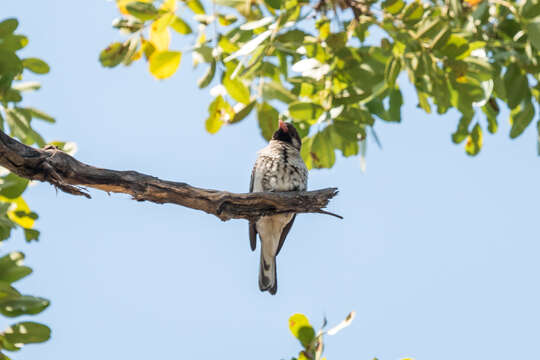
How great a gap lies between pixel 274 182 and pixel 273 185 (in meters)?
0.03

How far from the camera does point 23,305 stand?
2607mm

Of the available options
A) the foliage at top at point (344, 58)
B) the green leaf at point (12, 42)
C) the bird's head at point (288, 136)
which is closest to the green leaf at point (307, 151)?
the foliage at top at point (344, 58)

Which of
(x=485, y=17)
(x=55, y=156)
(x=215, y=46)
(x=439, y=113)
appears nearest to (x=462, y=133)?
(x=439, y=113)

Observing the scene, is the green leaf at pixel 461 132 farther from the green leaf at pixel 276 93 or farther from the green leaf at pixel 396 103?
the green leaf at pixel 276 93

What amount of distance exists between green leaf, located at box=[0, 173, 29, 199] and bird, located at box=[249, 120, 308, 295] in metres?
2.09

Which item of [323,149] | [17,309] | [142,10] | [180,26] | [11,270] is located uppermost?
[180,26]

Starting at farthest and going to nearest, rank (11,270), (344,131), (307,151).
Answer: (307,151)
(344,131)
(11,270)

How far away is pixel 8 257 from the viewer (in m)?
2.80

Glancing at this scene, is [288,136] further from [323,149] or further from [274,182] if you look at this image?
[323,149]

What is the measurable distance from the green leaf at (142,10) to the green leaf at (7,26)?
0.60 meters

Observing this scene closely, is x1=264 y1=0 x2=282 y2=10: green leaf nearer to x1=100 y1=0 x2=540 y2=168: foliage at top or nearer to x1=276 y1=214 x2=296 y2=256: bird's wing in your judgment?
x1=100 y1=0 x2=540 y2=168: foliage at top

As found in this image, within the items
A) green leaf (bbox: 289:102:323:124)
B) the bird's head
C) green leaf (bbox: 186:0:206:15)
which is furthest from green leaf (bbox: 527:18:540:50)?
the bird's head

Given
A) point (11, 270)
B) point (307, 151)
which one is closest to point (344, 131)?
point (307, 151)

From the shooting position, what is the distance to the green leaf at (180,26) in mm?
3783
